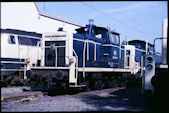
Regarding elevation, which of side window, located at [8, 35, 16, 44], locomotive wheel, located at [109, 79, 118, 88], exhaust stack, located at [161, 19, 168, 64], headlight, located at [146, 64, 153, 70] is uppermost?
side window, located at [8, 35, 16, 44]

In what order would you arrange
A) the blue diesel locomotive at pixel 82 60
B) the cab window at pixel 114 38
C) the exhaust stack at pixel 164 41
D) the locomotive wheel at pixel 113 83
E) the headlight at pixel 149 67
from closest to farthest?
the headlight at pixel 149 67, the exhaust stack at pixel 164 41, the blue diesel locomotive at pixel 82 60, the locomotive wheel at pixel 113 83, the cab window at pixel 114 38

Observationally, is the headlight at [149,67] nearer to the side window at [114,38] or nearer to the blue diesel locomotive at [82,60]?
the blue diesel locomotive at [82,60]

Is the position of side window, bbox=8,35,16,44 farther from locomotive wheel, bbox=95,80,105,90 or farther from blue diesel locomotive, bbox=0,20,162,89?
locomotive wheel, bbox=95,80,105,90

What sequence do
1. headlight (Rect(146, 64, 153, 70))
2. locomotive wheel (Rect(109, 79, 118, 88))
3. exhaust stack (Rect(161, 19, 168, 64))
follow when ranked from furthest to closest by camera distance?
locomotive wheel (Rect(109, 79, 118, 88)) < exhaust stack (Rect(161, 19, 168, 64)) < headlight (Rect(146, 64, 153, 70))

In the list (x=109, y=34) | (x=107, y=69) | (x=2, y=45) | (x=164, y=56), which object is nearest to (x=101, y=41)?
(x=109, y=34)

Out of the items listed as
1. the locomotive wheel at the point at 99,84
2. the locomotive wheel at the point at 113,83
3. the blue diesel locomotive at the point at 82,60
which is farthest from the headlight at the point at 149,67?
the locomotive wheel at the point at 113,83

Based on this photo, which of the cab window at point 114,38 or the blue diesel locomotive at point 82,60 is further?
the cab window at point 114,38

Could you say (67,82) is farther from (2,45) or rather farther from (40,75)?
(2,45)

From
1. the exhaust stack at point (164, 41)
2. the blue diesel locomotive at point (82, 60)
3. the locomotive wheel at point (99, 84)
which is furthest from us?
the locomotive wheel at point (99, 84)

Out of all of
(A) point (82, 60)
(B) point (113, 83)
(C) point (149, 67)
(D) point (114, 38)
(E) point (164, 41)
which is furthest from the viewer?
(D) point (114, 38)

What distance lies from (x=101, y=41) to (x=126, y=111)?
19.7 ft

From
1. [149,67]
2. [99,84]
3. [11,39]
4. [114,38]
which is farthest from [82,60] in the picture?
[11,39]

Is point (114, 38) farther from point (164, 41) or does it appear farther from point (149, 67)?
point (149, 67)

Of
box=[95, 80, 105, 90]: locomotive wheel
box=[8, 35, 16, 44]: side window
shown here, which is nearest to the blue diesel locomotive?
box=[95, 80, 105, 90]: locomotive wheel
